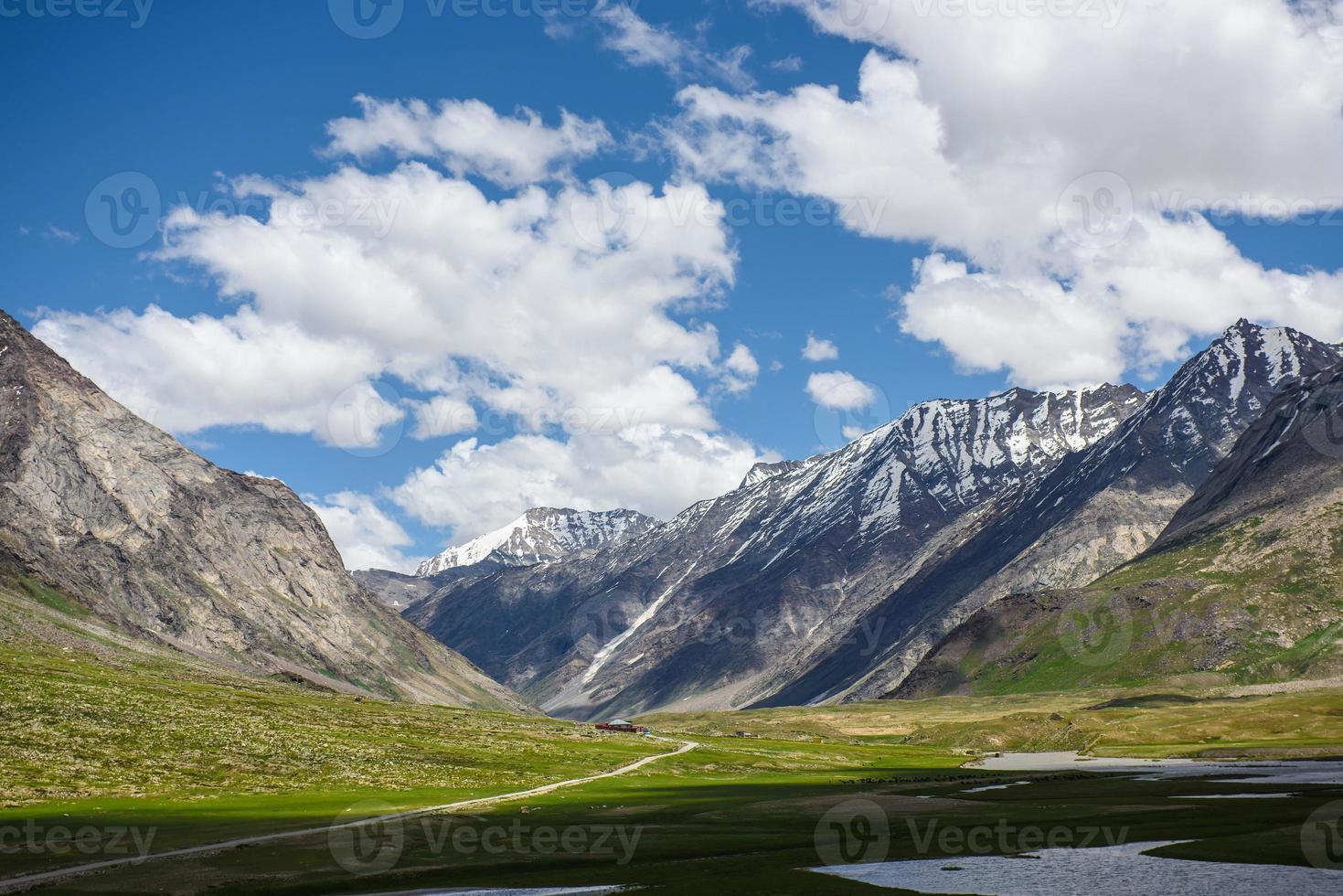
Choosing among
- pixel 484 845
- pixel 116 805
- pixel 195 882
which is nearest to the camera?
pixel 195 882

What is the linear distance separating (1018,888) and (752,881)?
13261 millimetres

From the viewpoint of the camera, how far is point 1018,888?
5400cm

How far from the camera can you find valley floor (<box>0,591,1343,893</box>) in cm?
6266

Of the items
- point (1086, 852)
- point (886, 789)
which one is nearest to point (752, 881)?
point (1086, 852)

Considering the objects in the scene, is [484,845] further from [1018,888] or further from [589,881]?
[1018,888]
